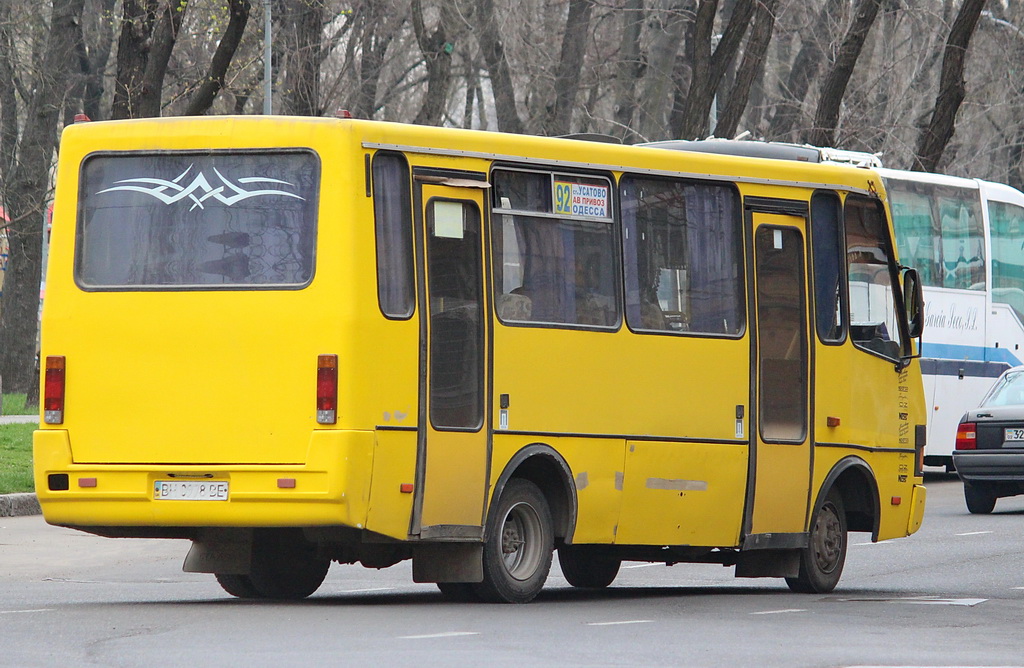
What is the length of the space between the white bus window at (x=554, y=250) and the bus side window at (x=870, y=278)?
8.15 ft

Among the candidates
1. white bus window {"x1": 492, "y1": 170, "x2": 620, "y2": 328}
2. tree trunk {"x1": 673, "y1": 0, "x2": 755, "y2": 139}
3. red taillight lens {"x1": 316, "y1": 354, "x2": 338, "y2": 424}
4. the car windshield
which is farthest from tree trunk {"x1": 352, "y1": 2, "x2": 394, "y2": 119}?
red taillight lens {"x1": 316, "y1": 354, "x2": 338, "y2": 424}

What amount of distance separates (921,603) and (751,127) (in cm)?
2908

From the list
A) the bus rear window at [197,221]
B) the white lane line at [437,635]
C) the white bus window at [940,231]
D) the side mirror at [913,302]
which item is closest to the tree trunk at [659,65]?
the white bus window at [940,231]

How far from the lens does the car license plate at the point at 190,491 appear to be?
1048cm

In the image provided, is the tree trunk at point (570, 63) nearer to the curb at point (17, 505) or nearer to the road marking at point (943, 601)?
the curb at point (17, 505)

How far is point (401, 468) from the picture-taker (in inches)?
418

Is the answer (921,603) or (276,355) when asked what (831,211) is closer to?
(921,603)

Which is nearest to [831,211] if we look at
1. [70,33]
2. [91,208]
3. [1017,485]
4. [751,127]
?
[91,208]

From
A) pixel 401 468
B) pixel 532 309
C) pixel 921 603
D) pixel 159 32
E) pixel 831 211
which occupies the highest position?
pixel 159 32

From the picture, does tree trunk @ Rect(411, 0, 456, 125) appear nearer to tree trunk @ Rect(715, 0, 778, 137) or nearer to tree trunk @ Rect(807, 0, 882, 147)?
tree trunk @ Rect(715, 0, 778, 137)

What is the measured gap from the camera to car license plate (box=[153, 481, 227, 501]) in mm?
10477

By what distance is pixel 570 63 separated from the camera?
3562 centimetres

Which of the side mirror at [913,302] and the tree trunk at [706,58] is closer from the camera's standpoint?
the side mirror at [913,302]

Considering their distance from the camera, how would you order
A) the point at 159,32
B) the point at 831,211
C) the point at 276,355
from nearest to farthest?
the point at 276,355 < the point at 831,211 < the point at 159,32
